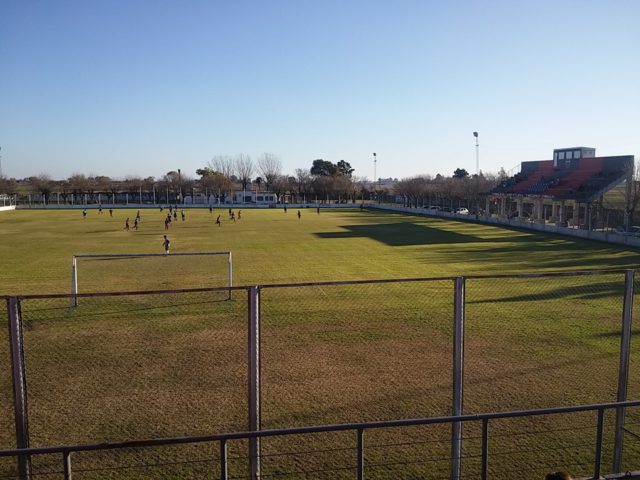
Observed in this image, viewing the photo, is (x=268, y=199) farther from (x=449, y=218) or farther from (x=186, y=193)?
(x=449, y=218)

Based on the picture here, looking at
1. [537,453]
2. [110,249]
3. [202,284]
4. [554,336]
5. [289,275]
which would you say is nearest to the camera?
[537,453]

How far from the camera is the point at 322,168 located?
163625mm

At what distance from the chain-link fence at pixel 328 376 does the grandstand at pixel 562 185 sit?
2955cm

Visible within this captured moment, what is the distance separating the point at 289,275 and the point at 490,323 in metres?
10.3

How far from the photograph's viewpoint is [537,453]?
25.3 feet

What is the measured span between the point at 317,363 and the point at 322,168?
15388 cm

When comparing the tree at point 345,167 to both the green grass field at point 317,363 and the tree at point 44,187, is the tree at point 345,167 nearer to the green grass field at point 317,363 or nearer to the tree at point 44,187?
the tree at point 44,187

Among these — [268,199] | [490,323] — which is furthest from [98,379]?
[268,199]

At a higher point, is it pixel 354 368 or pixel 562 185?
pixel 562 185

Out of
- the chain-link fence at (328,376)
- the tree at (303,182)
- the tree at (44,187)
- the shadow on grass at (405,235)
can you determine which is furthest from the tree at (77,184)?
the chain-link fence at (328,376)

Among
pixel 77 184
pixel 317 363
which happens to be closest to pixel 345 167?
pixel 77 184

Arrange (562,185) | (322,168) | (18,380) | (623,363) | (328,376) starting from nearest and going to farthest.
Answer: (18,380)
(623,363)
(328,376)
(562,185)
(322,168)

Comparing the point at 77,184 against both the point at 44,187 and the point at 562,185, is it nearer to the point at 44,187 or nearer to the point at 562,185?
the point at 44,187

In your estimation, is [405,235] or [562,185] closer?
[405,235]
